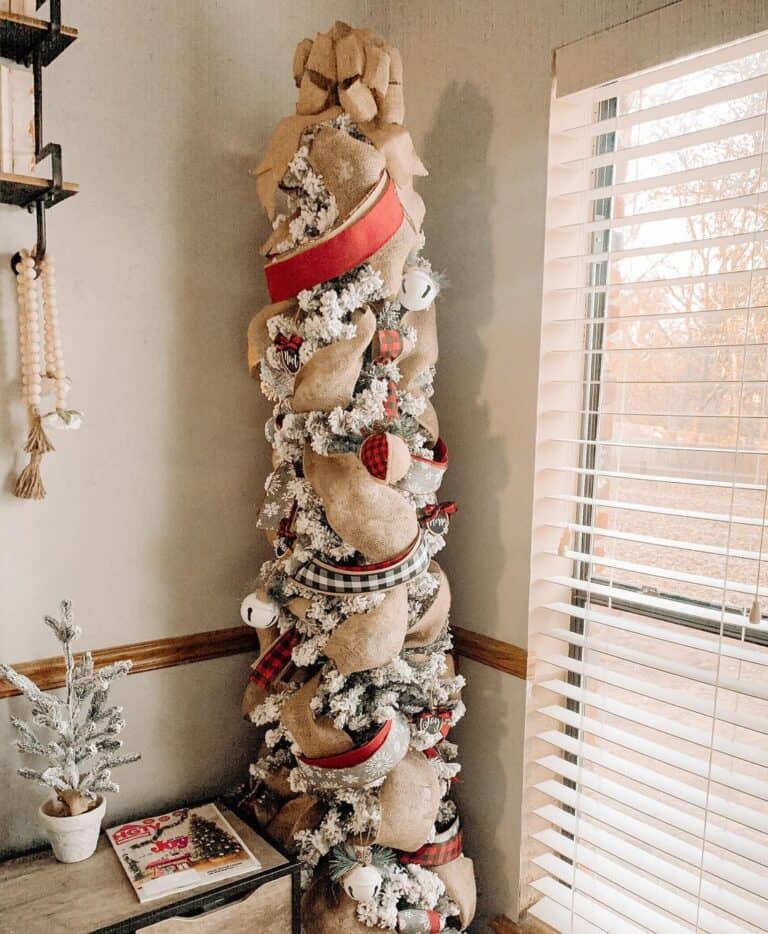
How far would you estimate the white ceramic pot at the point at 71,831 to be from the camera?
4.90 feet

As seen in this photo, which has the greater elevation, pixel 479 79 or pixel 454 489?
pixel 479 79

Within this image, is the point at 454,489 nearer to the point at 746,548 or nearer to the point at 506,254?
the point at 506,254

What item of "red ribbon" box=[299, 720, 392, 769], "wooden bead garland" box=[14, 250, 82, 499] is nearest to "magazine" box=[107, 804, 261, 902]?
"red ribbon" box=[299, 720, 392, 769]

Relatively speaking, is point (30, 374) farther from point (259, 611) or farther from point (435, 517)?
point (435, 517)

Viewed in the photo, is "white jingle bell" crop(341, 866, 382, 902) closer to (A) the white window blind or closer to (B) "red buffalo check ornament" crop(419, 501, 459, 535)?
(A) the white window blind

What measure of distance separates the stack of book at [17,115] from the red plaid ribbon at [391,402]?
2.42ft

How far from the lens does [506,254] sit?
170 centimetres

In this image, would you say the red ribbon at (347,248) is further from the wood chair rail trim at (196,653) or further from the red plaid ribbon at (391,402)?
the wood chair rail trim at (196,653)

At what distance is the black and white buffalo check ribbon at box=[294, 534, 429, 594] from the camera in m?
1.47

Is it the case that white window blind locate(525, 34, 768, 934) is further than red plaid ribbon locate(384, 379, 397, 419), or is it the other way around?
red plaid ribbon locate(384, 379, 397, 419)

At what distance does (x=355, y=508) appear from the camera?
1.43 metres

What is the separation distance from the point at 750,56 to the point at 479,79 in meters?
0.58

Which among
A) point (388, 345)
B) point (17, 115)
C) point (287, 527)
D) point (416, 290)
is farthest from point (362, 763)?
point (17, 115)

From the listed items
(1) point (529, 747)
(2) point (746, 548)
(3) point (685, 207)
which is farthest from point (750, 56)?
(1) point (529, 747)
